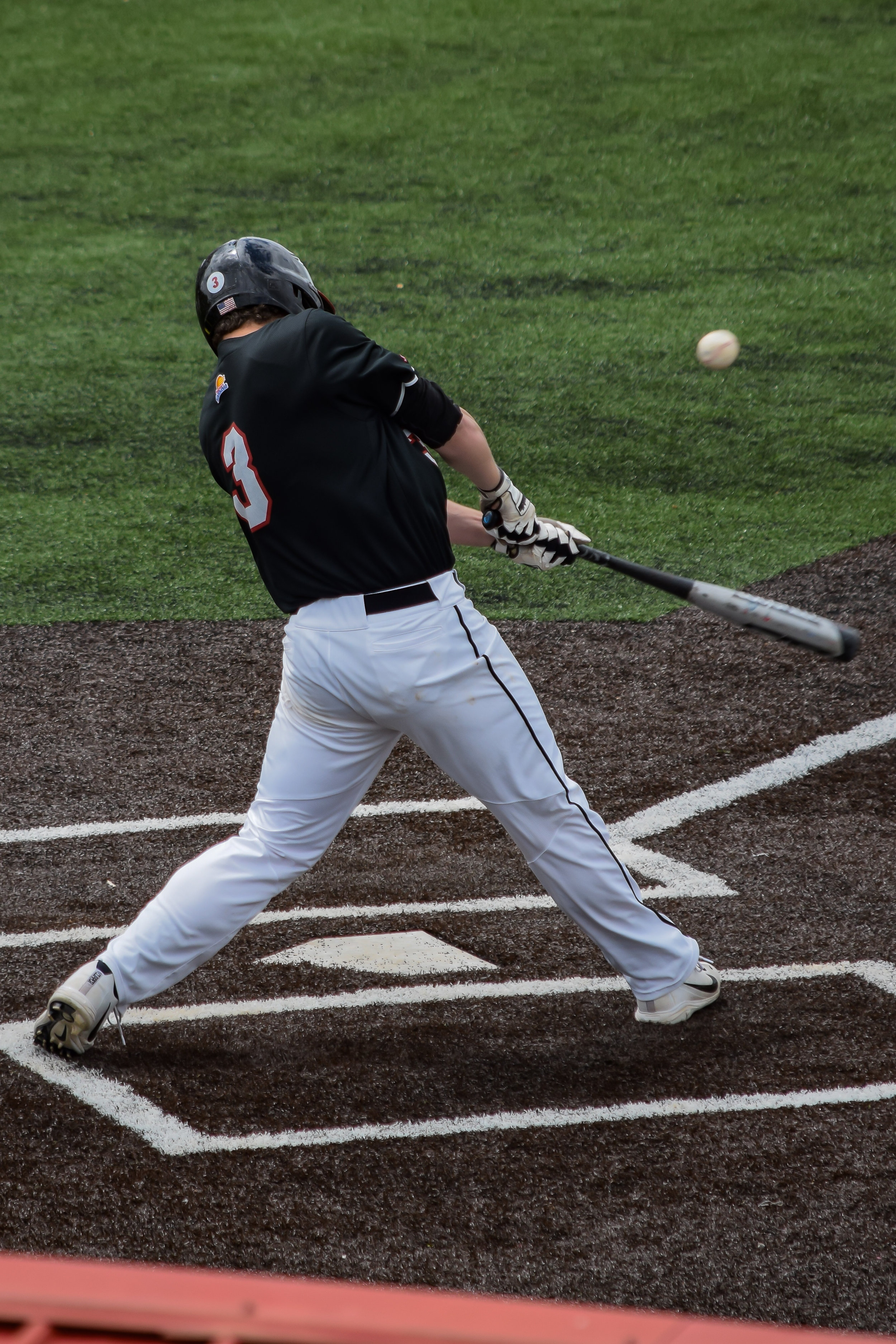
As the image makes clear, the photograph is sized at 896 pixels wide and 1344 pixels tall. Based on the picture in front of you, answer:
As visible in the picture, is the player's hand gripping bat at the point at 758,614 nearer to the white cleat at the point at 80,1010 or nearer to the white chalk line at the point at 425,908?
the white chalk line at the point at 425,908

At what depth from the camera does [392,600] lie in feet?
11.6

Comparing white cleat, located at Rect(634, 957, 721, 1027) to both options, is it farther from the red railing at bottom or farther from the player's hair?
the red railing at bottom

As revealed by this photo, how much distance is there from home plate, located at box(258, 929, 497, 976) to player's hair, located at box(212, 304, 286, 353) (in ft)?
5.92

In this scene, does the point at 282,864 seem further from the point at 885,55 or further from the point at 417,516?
the point at 885,55

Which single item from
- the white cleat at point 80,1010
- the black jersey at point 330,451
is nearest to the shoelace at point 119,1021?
the white cleat at point 80,1010

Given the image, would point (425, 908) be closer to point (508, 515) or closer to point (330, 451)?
point (508, 515)

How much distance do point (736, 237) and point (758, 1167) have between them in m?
9.91

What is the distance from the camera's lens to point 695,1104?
11.9 ft

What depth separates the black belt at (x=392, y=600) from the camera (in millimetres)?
3529

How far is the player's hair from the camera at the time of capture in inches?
144

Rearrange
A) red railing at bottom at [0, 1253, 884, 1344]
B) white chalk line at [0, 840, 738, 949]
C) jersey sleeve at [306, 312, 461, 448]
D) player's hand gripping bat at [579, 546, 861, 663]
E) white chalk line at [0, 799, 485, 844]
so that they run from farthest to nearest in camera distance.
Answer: white chalk line at [0, 799, 485, 844]
white chalk line at [0, 840, 738, 949]
player's hand gripping bat at [579, 546, 861, 663]
jersey sleeve at [306, 312, 461, 448]
red railing at bottom at [0, 1253, 884, 1344]

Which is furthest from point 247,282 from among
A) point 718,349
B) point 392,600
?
point 718,349

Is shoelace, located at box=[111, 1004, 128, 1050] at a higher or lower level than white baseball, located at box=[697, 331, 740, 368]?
lower

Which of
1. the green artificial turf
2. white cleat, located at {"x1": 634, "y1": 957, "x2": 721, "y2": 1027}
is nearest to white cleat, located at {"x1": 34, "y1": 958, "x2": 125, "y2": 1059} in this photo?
white cleat, located at {"x1": 634, "y1": 957, "x2": 721, "y2": 1027}
